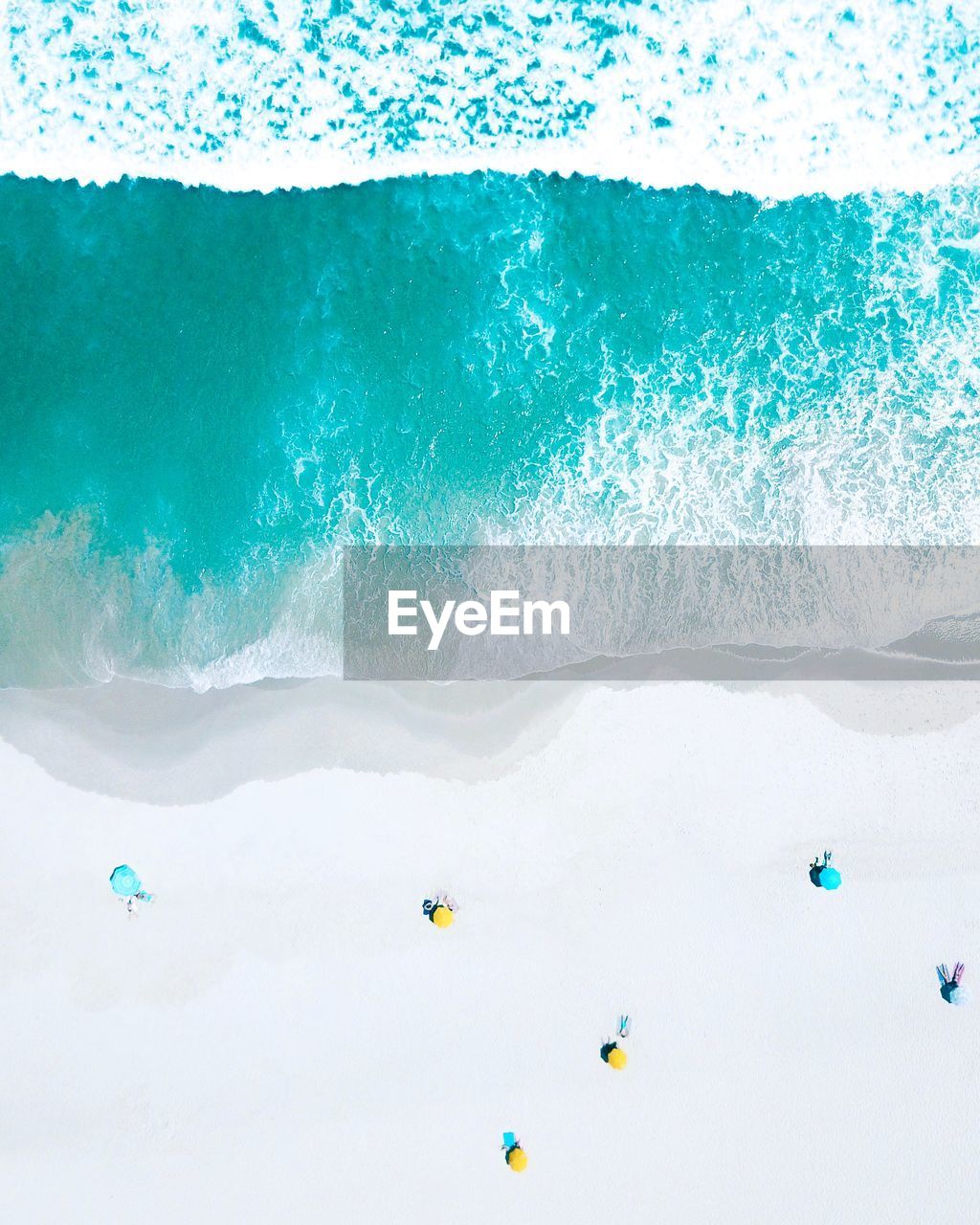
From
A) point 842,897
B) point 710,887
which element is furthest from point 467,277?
point 842,897

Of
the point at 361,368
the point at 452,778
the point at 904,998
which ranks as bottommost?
the point at 904,998

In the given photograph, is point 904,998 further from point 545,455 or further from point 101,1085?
point 101,1085

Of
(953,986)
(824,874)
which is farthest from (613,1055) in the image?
(953,986)

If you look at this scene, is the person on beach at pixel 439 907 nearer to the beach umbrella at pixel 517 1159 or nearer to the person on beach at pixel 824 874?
the beach umbrella at pixel 517 1159

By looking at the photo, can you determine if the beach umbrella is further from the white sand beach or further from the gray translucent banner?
the gray translucent banner

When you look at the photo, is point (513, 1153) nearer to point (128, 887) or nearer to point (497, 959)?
point (497, 959)

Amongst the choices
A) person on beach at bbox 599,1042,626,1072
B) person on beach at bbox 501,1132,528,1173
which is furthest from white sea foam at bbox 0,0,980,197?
person on beach at bbox 501,1132,528,1173

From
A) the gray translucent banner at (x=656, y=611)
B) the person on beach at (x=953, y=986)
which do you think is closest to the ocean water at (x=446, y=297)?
the gray translucent banner at (x=656, y=611)
